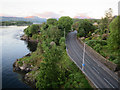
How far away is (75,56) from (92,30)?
38.6 metres

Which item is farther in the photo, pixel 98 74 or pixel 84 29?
pixel 84 29

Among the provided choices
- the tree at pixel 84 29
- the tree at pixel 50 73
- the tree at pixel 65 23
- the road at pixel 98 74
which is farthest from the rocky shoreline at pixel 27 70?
the tree at pixel 84 29

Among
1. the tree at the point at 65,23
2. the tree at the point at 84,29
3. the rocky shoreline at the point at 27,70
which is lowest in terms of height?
the rocky shoreline at the point at 27,70

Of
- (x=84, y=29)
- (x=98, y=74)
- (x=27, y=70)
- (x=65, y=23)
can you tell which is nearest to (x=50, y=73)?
(x=98, y=74)

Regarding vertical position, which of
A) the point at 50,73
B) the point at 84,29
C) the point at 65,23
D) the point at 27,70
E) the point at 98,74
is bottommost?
the point at 27,70

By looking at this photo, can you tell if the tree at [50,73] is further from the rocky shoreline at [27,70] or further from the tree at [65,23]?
the tree at [65,23]

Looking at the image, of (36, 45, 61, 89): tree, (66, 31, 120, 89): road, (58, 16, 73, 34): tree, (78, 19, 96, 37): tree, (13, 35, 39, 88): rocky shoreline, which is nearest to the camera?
(66, 31, 120, 89): road

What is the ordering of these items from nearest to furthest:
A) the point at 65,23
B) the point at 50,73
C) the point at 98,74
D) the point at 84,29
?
the point at 50,73, the point at 98,74, the point at 84,29, the point at 65,23

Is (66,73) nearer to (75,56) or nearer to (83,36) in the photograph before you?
(75,56)

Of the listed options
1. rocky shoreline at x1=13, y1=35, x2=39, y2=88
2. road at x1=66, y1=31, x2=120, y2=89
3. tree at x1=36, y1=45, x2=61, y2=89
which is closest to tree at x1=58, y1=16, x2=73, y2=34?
road at x1=66, y1=31, x2=120, y2=89

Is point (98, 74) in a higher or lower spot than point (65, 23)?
lower

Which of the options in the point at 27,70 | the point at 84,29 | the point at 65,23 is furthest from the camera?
the point at 65,23

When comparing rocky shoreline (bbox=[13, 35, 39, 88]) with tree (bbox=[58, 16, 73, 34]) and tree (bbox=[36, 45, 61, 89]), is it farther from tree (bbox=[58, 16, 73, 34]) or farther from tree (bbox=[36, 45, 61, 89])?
tree (bbox=[58, 16, 73, 34])

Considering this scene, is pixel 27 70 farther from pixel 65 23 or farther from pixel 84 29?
pixel 84 29
